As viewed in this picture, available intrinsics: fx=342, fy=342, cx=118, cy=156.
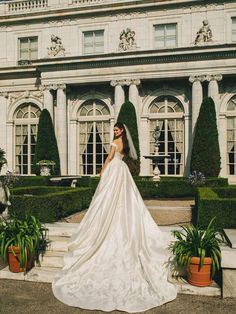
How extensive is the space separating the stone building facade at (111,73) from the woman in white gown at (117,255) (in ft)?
47.8

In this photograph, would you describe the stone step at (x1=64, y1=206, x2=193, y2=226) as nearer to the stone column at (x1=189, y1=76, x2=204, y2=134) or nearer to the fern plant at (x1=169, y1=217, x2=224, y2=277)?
the fern plant at (x1=169, y1=217, x2=224, y2=277)

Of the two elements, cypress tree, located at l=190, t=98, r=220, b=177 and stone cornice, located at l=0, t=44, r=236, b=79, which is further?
stone cornice, located at l=0, t=44, r=236, b=79

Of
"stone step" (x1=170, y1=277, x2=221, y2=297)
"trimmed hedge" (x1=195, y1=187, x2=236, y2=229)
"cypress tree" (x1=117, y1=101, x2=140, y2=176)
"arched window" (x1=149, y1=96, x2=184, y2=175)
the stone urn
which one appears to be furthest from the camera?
"arched window" (x1=149, y1=96, x2=184, y2=175)

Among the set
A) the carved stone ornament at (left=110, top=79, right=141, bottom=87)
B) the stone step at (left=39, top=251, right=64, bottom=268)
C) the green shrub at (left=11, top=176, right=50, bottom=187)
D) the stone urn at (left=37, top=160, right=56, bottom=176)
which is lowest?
the stone step at (left=39, top=251, right=64, bottom=268)

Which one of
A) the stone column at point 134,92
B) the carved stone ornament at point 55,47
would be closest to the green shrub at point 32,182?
the stone column at point 134,92

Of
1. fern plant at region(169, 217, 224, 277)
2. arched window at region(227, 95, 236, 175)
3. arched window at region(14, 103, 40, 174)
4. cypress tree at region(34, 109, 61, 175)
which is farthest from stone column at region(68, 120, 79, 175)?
fern plant at region(169, 217, 224, 277)

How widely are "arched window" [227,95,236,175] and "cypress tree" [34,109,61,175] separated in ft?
33.7

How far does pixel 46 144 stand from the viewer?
20.6 metres

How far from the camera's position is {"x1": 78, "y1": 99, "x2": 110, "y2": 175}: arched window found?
22.4m

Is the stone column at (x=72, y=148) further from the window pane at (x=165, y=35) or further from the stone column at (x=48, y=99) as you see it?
the window pane at (x=165, y=35)

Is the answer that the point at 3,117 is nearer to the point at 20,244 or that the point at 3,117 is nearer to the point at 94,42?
the point at 94,42

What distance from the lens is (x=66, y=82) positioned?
21.5 m

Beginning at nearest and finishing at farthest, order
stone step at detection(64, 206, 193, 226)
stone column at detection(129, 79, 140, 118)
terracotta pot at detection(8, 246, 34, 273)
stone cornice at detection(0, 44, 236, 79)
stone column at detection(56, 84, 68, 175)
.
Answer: terracotta pot at detection(8, 246, 34, 273) → stone step at detection(64, 206, 193, 226) → stone cornice at detection(0, 44, 236, 79) → stone column at detection(129, 79, 140, 118) → stone column at detection(56, 84, 68, 175)

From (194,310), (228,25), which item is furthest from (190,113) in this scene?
(194,310)
